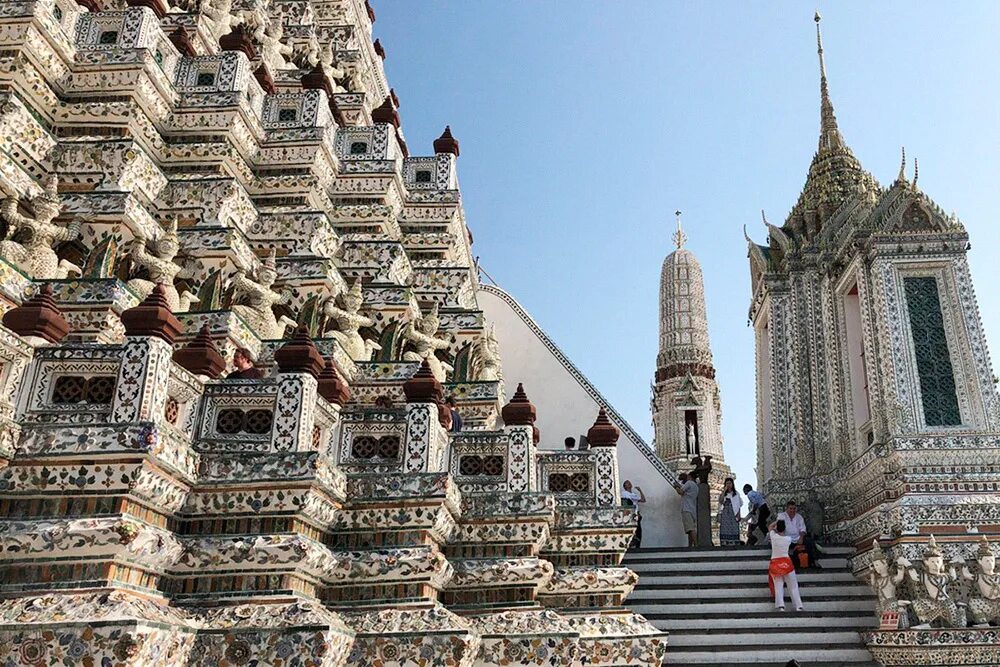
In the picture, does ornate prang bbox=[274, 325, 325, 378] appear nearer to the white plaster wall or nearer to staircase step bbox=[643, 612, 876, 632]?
staircase step bbox=[643, 612, 876, 632]

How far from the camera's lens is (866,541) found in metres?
10.1

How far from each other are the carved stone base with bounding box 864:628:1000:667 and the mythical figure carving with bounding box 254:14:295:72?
1023 cm

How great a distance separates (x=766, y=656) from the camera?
822 centimetres

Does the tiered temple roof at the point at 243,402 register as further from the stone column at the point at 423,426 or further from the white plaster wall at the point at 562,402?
the white plaster wall at the point at 562,402

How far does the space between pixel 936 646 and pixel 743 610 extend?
179cm

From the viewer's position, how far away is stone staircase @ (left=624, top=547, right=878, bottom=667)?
8.37 metres

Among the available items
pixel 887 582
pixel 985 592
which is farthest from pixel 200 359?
pixel 985 592

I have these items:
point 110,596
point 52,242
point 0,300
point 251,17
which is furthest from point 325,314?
point 251,17

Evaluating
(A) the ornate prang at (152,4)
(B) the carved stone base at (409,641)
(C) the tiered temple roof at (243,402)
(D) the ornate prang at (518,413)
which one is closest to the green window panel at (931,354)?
(C) the tiered temple roof at (243,402)

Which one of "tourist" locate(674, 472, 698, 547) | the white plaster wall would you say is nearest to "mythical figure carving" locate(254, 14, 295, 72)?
the white plaster wall

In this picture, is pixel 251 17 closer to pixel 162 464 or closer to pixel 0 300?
pixel 0 300

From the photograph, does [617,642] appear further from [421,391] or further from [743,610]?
[743,610]

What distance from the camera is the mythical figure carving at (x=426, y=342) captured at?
9.34 metres

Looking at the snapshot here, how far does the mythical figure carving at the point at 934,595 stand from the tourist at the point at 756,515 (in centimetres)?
305
